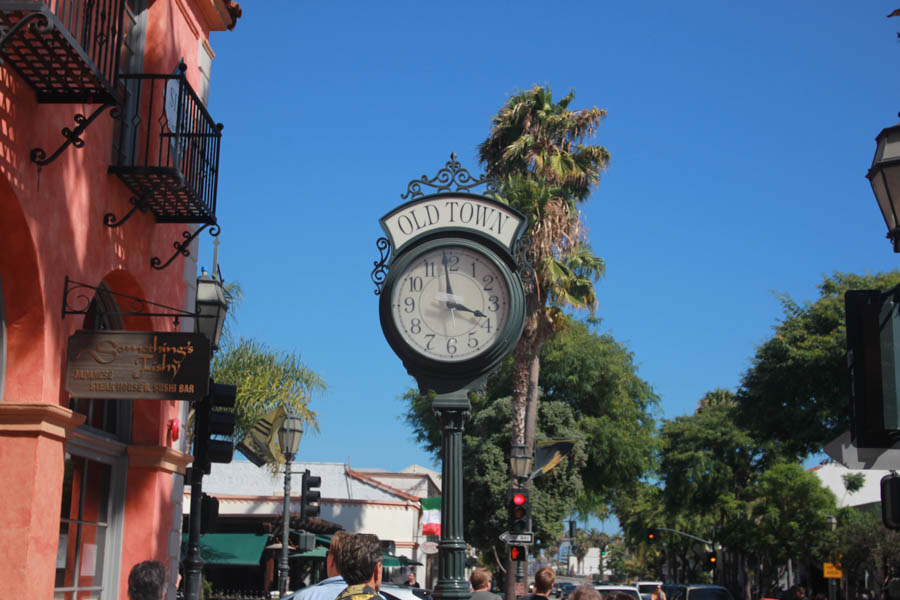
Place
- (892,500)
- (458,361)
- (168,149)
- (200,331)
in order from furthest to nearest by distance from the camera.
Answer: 1. (200,331)
2. (168,149)
3. (458,361)
4. (892,500)

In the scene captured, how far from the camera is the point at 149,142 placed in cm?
1012

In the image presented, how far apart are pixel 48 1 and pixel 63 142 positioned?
117cm

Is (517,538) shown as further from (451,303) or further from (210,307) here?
(451,303)

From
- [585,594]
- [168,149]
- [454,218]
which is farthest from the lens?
[168,149]

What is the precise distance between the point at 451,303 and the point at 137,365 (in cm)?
256

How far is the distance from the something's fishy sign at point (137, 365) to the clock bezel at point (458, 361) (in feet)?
4.92

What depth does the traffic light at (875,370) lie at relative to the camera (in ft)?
15.3

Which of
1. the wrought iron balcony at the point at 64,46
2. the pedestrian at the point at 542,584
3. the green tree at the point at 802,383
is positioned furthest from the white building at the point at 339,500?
the wrought iron balcony at the point at 64,46

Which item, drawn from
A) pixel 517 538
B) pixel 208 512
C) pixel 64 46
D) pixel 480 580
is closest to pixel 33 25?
pixel 64 46

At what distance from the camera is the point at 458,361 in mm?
8508

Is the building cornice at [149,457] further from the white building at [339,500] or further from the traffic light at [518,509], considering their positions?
the white building at [339,500]

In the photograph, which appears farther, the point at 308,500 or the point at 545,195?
the point at 545,195

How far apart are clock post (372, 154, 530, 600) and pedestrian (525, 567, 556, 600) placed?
0.79 meters

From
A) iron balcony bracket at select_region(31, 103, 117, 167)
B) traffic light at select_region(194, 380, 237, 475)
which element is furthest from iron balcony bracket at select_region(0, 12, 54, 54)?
traffic light at select_region(194, 380, 237, 475)
